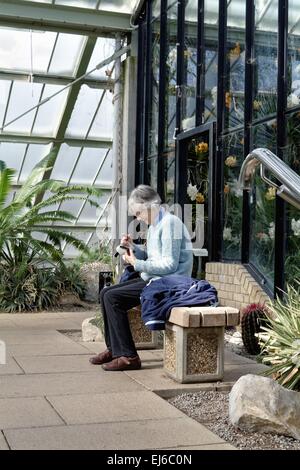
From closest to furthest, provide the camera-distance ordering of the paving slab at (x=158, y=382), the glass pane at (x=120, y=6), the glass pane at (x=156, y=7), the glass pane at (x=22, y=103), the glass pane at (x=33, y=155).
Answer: the paving slab at (x=158, y=382)
the glass pane at (x=156, y=7)
the glass pane at (x=120, y=6)
the glass pane at (x=22, y=103)
the glass pane at (x=33, y=155)

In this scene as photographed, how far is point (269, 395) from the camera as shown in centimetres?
290

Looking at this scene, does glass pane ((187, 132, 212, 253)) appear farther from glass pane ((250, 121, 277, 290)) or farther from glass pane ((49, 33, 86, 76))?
glass pane ((49, 33, 86, 76))

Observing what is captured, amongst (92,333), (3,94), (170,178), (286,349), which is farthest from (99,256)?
(286,349)

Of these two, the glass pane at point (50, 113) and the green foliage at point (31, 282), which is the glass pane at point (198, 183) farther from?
the glass pane at point (50, 113)

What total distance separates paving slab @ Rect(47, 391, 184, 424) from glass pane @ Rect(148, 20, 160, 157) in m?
6.10

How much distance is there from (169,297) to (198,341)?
34 cm

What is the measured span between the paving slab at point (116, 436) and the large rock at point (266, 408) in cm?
18

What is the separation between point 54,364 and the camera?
450cm

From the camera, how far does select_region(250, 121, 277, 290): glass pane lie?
233 inches

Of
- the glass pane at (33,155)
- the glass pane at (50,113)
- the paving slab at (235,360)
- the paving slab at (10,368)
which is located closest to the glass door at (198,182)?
the paving slab at (235,360)

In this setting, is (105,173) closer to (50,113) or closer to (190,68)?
(50,113)

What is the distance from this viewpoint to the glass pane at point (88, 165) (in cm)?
1224

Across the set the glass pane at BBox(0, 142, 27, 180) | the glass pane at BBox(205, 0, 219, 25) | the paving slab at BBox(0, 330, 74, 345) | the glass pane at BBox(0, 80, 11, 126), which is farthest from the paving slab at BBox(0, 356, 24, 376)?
the glass pane at BBox(0, 142, 27, 180)
